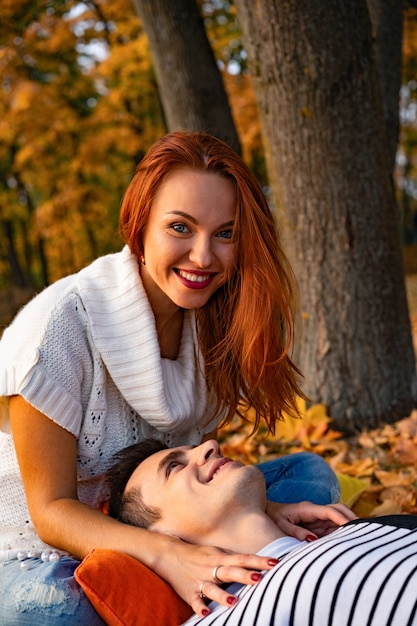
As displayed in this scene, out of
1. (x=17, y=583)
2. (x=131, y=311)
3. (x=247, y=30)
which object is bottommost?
(x=17, y=583)

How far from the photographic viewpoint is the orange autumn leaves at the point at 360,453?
3.56m

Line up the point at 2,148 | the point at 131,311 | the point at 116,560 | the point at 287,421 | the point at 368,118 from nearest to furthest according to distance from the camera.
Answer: the point at 116,560 < the point at 131,311 < the point at 368,118 < the point at 287,421 < the point at 2,148

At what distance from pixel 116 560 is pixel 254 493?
46cm

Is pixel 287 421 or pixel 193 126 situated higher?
pixel 193 126

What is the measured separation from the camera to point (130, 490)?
2.56 meters

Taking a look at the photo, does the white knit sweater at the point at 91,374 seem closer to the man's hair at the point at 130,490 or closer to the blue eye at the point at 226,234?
the man's hair at the point at 130,490

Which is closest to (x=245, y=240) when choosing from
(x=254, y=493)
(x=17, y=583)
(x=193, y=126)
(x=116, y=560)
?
(x=254, y=493)

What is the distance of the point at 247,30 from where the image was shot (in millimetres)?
4371

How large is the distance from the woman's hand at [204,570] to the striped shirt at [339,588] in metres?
0.04

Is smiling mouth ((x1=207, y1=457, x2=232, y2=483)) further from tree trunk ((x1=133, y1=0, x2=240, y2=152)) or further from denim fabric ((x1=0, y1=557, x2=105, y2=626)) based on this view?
tree trunk ((x1=133, y1=0, x2=240, y2=152))

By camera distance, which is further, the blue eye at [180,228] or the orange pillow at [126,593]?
the blue eye at [180,228]

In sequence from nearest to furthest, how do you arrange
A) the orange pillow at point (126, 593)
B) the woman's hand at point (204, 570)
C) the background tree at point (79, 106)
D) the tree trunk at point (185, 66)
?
the woman's hand at point (204, 570) → the orange pillow at point (126, 593) → the tree trunk at point (185, 66) → the background tree at point (79, 106)

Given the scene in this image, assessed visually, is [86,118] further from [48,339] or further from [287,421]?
[48,339]

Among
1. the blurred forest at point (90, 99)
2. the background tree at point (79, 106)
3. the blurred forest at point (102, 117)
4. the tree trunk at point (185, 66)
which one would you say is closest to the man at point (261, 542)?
the blurred forest at point (102, 117)
